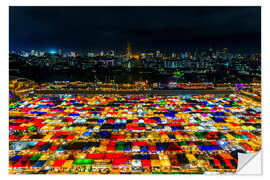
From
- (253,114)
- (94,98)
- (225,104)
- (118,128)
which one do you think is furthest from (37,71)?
(253,114)

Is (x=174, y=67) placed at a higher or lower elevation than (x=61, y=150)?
higher

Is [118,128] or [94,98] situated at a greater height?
[94,98]

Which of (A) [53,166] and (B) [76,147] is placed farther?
(B) [76,147]

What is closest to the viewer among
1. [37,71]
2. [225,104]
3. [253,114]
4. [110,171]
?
[110,171]

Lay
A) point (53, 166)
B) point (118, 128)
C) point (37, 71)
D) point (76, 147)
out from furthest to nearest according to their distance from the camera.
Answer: point (37, 71)
point (118, 128)
point (76, 147)
point (53, 166)

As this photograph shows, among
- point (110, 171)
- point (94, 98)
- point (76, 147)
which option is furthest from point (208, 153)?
point (94, 98)

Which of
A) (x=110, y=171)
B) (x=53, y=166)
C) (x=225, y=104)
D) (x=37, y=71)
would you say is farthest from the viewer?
(x=37, y=71)
